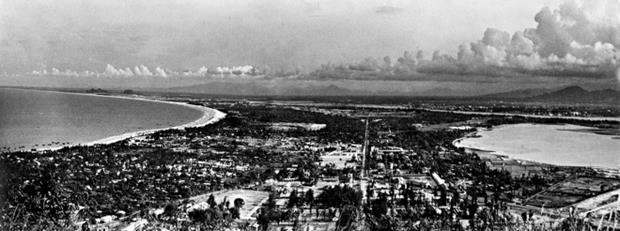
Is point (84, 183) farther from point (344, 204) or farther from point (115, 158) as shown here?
point (344, 204)

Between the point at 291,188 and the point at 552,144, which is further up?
the point at 291,188

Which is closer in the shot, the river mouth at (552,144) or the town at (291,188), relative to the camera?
the town at (291,188)

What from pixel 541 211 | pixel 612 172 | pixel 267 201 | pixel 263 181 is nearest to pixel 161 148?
pixel 263 181

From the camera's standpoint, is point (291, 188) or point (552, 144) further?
point (552, 144)

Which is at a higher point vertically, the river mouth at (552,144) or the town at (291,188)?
the town at (291,188)
